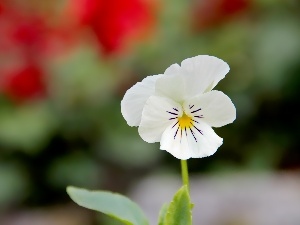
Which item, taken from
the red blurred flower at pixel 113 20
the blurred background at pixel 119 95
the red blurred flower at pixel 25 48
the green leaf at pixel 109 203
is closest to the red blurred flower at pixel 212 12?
the blurred background at pixel 119 95

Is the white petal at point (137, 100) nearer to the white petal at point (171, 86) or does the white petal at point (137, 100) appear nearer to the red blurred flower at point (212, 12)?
the white petal at point (171, 86)

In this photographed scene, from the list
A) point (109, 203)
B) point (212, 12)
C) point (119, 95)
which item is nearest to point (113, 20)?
point (119, 95)

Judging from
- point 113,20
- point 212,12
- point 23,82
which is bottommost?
point 23,82

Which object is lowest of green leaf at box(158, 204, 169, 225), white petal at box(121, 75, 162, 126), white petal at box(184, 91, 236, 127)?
green leaf at box(158, 204, 169, 225)

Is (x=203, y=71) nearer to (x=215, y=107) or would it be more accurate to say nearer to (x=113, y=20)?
(x=215, y=107)

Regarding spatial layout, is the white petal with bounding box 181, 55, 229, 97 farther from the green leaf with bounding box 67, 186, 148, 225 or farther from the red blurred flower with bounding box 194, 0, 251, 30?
the red blurred flower with bounding box 194, 0, 251, 30

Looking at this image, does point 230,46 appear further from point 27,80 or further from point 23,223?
point 23,223

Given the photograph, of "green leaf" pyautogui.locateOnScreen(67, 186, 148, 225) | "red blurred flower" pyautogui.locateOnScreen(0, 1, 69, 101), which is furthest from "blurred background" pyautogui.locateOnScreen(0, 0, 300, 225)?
"green leaf" pyautogui.locateOnScreen(67, 186, 148, 225)
